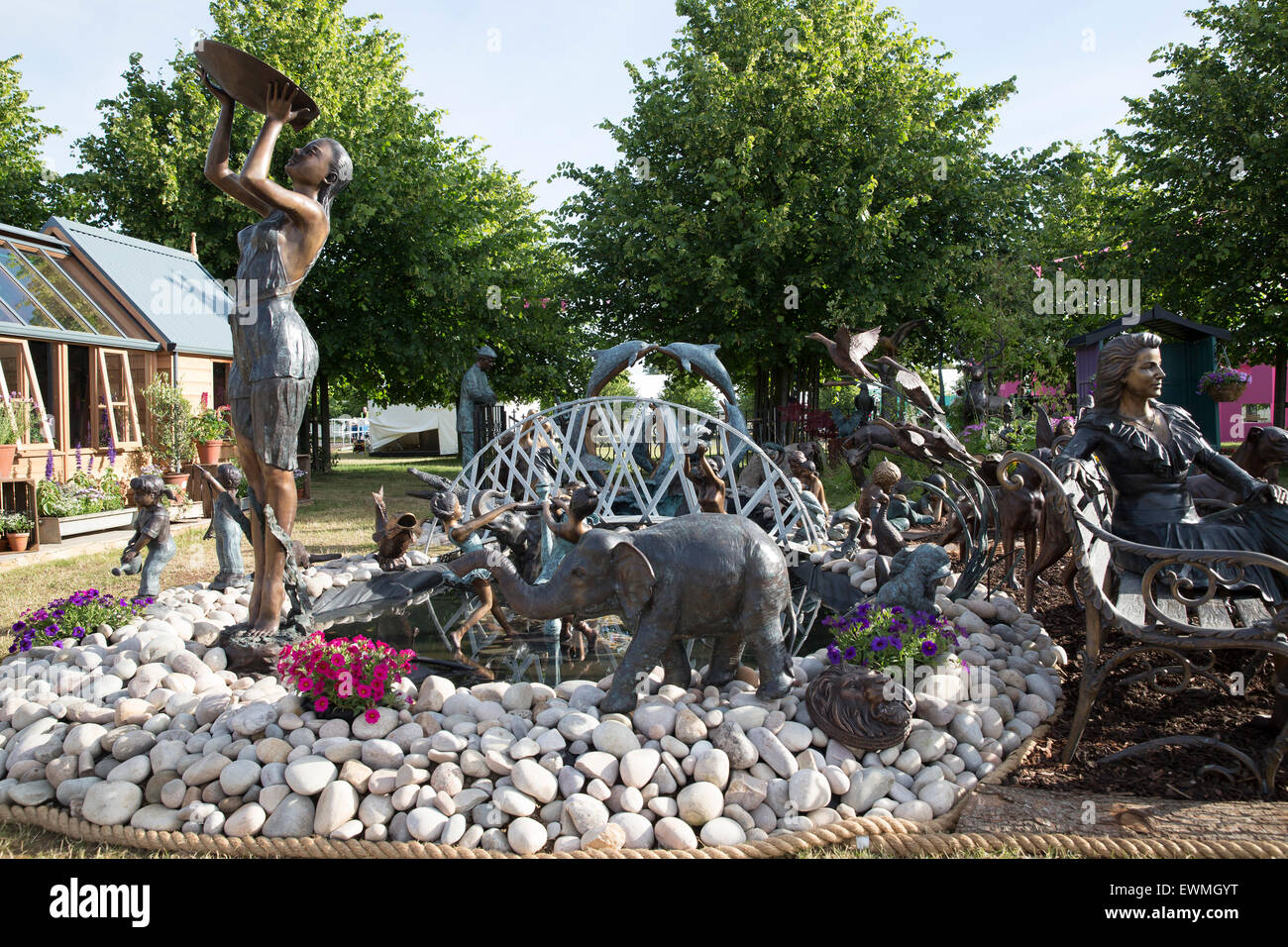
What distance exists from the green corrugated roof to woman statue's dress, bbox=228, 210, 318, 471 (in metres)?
9.82

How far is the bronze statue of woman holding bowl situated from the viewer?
4.23m

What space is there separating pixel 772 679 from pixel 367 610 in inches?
119

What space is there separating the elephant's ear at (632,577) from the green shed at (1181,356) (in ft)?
44.0

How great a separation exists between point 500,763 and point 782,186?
15.3 metres

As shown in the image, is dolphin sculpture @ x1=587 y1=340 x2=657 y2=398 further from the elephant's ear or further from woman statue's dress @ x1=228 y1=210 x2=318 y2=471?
the elephant's ear

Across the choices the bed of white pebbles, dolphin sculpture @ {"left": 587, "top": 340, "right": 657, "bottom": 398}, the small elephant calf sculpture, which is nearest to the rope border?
the bed of white pebbles

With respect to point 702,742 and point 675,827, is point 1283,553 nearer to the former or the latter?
point 702,742

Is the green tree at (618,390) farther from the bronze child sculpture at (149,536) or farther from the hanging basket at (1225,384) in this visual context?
the hanging basket at (1225,384)

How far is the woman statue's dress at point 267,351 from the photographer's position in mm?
4332

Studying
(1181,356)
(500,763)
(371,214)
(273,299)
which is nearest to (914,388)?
(500,763)

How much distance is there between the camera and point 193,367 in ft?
47.0

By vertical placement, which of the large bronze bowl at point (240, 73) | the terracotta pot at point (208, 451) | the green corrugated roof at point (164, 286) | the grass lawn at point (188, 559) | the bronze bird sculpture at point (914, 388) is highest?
the green corrugated roof at point (164, 286)

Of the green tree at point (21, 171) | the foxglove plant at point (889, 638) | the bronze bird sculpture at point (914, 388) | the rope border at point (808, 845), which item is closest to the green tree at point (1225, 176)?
the bronze bird sculpture at point (914, 388)

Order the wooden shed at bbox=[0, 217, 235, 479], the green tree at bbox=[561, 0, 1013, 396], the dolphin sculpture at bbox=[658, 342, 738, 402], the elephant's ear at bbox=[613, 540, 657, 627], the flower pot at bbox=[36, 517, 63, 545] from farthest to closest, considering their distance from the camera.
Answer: the green tree at bbox=[561, 0, 1013, 396] < the wooden shed at bbox=[0, 217, 235, 479] < the flower pot at bbox=[36, 517, 63, 545] < the dolphin sculpture at bbox=[658, 342, 738, 402] < the elephant's ear at bbox=[613, 540, 657, 627]
